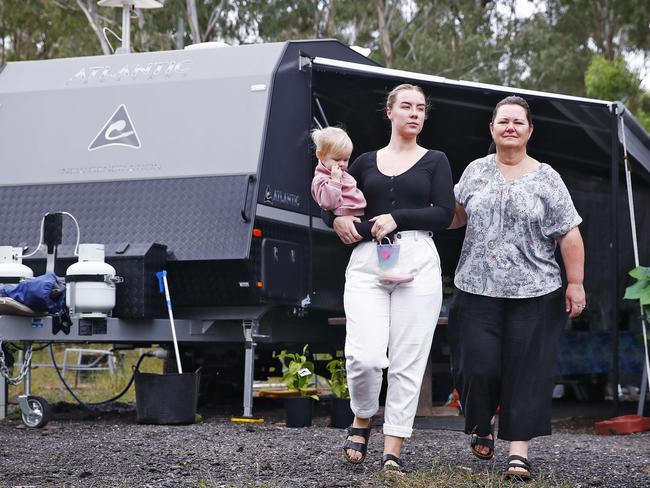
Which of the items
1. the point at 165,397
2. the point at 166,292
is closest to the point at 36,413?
the point at 165,397

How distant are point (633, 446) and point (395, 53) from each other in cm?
1834

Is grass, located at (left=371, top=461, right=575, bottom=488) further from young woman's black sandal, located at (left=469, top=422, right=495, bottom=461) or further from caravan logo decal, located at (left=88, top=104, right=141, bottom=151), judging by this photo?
caravan logo decal, located at (left=88, top=104, right=141, bottom=151)

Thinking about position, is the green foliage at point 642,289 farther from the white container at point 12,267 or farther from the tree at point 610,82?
the tree at point 610,82

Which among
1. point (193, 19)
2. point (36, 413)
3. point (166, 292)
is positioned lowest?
point (36, 413)

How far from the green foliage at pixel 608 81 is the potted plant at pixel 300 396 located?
14324 mm

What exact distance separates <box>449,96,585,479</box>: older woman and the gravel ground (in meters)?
0.29

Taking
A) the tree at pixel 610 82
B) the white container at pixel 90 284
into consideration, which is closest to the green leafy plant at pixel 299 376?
the white container at pixel 90 284

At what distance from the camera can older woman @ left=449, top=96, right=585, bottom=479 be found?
4.42 meters

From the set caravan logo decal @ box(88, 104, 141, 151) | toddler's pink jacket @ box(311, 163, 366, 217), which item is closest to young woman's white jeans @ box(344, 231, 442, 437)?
toddler's pink jacket @ box(311, 163, 366, 217)

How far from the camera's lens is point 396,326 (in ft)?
14.3

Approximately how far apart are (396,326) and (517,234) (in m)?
0.60

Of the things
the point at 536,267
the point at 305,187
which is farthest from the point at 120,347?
the point at 536,267

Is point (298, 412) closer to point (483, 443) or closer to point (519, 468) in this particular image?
point (483, 443)

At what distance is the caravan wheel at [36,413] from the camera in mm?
6941
